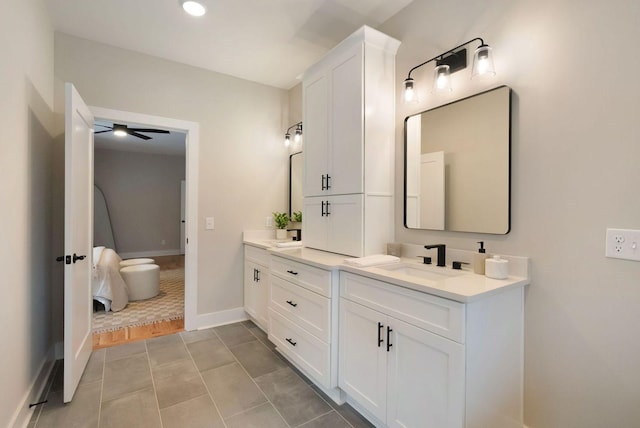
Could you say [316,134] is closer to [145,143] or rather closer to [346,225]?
[346,225]

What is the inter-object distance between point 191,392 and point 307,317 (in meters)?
0.91

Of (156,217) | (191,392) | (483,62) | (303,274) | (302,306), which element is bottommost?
(191,392)

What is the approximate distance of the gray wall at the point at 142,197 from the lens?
666cm

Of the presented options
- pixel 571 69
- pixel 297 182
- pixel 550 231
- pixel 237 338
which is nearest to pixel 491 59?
pixel 571 69

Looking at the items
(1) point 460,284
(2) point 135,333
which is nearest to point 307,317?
(1) point 460,284

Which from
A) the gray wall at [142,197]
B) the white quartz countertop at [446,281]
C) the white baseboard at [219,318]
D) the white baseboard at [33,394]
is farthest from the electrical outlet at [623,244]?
the gray wall at [142,197]

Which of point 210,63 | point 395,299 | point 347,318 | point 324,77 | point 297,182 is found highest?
point 210,63

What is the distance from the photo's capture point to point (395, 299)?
1.50 metres

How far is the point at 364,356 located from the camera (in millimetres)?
1677

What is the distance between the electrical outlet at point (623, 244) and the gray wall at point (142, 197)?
7871 millimetres

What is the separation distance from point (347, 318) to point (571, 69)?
167cm

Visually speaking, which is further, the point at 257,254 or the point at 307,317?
the point at 257,254

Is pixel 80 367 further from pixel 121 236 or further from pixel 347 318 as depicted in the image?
pixel 121 236

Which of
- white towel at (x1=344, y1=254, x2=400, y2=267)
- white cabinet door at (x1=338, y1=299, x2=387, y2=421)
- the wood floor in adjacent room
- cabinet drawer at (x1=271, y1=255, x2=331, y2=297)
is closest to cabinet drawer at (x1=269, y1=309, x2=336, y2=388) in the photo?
white cabinet door at (x1=338, y1=299, x2=387, y2=421)
